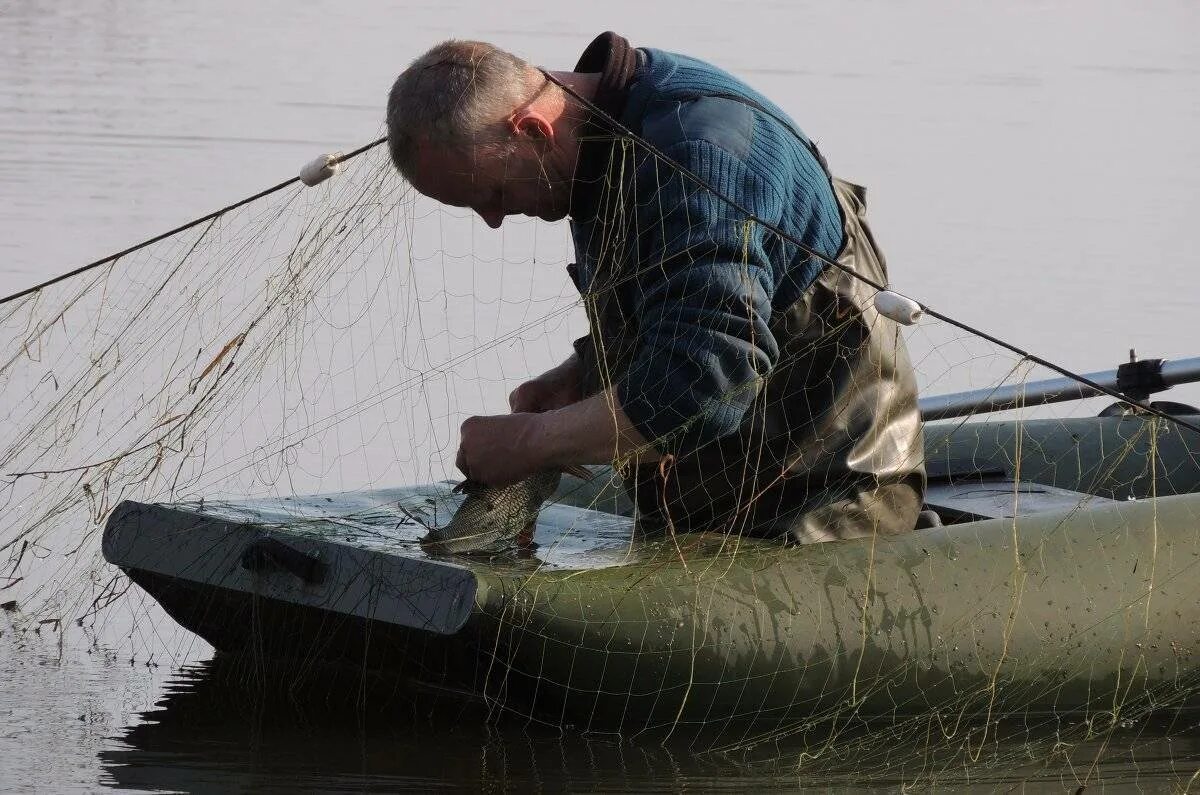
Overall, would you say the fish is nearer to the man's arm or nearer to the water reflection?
the man's arm

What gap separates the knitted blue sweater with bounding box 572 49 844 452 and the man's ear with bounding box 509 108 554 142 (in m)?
0.16

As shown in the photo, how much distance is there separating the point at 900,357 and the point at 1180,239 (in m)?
6.79

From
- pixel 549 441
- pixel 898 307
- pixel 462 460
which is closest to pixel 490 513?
pixel 462 460

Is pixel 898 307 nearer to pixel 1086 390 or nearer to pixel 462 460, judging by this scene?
pixel 462 460

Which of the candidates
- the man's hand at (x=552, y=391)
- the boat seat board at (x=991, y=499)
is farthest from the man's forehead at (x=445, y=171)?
the boat seat board at (x=991, y=499)

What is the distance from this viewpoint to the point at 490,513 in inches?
151

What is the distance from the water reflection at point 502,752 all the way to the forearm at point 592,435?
594 mm

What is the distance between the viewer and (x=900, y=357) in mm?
3883

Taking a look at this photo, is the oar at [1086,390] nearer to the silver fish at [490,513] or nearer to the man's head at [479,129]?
the silver fish at [490,513]

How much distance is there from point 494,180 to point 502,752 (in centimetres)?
109

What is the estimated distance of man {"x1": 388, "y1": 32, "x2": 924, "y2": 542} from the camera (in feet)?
11.5

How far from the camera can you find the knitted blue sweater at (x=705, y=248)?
3492 mm

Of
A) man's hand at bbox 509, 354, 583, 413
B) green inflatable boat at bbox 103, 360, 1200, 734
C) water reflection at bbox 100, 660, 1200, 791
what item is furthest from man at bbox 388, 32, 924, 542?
water reflection at bbox 100, 660, 1200, 791

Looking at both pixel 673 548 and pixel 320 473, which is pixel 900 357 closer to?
pixel 673 548
